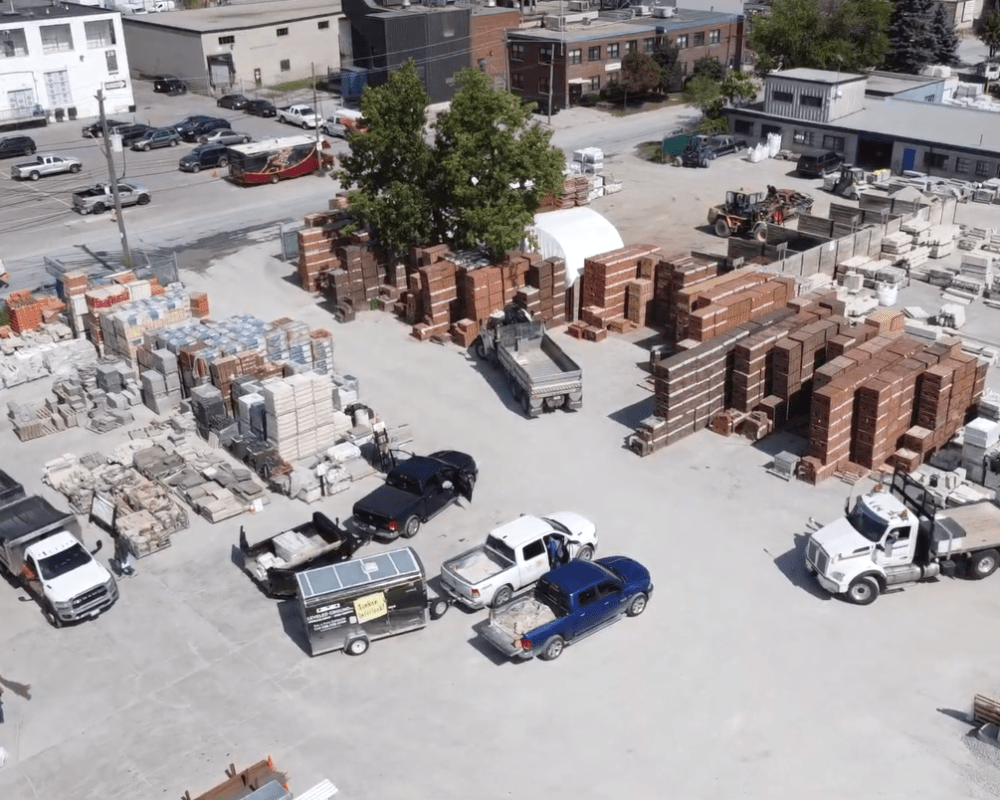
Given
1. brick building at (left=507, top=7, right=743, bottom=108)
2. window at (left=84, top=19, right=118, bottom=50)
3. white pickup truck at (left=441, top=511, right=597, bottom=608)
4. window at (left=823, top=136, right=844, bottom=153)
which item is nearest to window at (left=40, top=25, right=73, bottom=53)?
window at (left=84, top=19, right=118, bottom=50)

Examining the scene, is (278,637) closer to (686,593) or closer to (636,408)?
(686,593)

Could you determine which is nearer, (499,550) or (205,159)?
(499,550)

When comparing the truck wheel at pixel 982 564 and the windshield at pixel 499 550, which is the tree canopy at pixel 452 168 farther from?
the truck wheel at pixel 982 564

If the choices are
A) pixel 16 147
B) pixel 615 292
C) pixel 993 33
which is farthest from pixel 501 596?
pixel 993 33

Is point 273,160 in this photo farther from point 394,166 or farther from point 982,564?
point 982,564

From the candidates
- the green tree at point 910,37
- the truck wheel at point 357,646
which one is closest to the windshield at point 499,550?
the truck wheel at point 357,646

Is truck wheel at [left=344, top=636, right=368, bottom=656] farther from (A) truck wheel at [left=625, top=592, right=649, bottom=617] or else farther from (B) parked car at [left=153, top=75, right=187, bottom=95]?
(B) parked car at [left=153, top=75, right=187, bottom=95]
